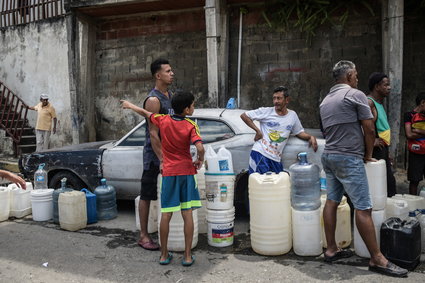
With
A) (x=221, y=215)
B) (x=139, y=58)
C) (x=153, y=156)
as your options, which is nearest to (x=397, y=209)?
(x=221, y=215)

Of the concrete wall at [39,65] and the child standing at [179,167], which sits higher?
the concrete wall at [39,65]

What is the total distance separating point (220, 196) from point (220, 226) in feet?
1.05

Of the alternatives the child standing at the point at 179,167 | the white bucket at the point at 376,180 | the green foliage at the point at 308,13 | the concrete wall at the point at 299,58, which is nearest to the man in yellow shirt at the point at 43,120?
the concrete wall at the point at 299,58

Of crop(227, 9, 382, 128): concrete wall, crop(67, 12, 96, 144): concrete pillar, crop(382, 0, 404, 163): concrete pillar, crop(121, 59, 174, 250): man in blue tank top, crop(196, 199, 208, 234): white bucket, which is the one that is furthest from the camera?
crop(67, 12, 96, 144): concrete pillar

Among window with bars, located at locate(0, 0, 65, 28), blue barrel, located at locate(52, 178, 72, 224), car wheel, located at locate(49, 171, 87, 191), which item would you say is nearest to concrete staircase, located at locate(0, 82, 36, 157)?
window with bars, located at locate(0, 0, 65, 28)

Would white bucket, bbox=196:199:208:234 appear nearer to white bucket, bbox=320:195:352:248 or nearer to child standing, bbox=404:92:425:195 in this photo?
white bucket, bbox=320:195:352:248

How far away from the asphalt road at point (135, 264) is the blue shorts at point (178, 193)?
0.57 metres

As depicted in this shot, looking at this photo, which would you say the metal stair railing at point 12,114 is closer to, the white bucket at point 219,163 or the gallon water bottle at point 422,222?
the white bucket at point 219,163

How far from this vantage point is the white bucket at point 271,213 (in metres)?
3.87

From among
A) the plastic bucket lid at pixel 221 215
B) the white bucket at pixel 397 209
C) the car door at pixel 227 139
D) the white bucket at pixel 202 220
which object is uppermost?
the car door at pixel 227 139

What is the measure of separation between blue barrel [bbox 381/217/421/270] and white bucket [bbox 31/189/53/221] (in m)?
4.18

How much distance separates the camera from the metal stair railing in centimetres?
1104

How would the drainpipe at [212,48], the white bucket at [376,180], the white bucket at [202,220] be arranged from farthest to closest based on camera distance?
the drainpipe at [212,48]
the white bucket at [202,220]
the white bucket at [376,180]

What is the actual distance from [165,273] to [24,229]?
250 cm
